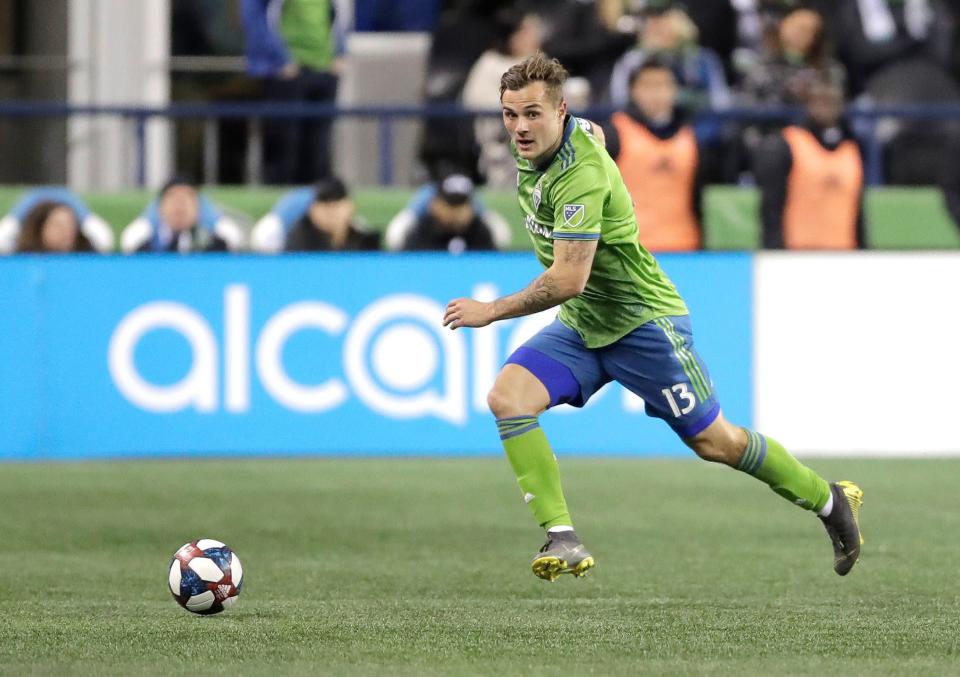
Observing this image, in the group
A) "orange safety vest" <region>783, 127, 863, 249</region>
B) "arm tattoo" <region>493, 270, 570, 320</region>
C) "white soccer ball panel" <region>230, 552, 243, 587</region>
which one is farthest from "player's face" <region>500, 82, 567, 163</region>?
"orange safety vest" <region>783, 127, 863, 249</region>

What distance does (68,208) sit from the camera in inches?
526

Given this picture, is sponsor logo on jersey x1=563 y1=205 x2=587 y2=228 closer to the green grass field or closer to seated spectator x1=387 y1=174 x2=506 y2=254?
the green grass field

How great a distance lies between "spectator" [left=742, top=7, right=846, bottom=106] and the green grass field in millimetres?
3452

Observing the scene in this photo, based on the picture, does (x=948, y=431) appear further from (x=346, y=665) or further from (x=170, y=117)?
(x=346, y=665)

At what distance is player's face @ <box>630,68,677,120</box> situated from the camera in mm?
12977

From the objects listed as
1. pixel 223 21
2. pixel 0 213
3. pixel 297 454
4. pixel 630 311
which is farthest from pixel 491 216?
pixel 630 311

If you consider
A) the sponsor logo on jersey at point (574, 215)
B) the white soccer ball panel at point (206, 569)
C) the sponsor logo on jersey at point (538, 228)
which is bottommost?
the white soccer ball panel at point (206, 569)

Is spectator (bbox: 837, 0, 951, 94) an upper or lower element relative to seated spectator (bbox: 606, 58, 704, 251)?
upper

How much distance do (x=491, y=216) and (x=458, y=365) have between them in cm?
198

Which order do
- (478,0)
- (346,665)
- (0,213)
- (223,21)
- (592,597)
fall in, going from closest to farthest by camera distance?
(346,665) → (592,597) → (0,213) → (478,0) → (223,21)

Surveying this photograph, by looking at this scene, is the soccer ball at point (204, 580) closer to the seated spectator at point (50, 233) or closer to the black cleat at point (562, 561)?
the black cleat at point (562, 561)

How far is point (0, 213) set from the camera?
1434 centimetres

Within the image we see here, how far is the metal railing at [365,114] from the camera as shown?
557 inches

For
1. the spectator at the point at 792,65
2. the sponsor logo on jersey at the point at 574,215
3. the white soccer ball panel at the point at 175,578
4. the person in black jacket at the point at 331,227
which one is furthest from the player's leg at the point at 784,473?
the spectator at the point at 792,65
